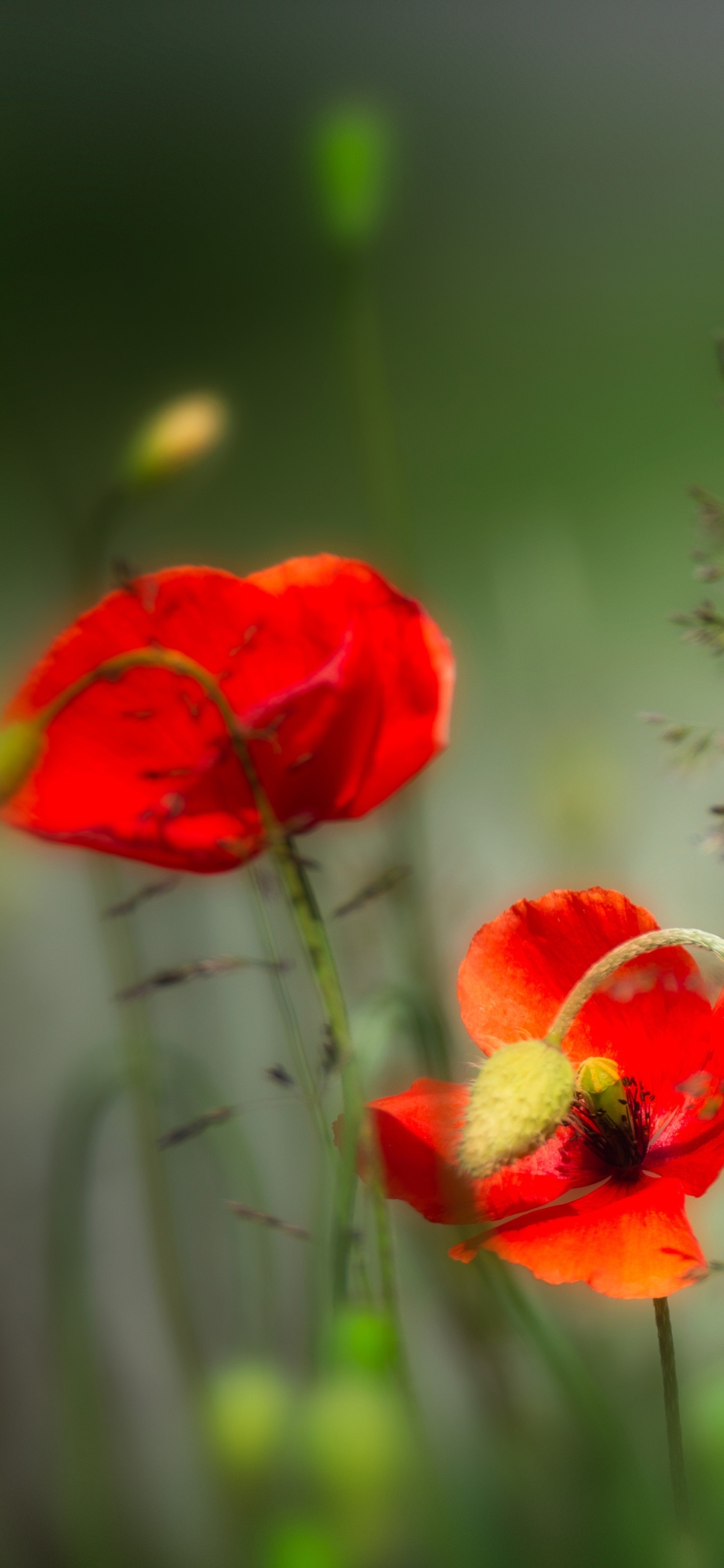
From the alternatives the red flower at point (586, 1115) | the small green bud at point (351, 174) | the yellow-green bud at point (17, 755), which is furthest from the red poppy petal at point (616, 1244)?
the small green bud at point (351, 174)

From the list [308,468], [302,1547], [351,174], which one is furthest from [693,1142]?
[308,468]

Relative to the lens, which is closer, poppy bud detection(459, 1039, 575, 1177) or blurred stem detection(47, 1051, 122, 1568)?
poppy bud detection(459, 1039, 575, 1177)

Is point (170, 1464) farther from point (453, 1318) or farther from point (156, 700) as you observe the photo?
point (156, 700)

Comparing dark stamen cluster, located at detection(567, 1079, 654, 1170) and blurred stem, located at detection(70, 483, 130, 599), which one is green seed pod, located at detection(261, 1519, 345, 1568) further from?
blurred stem, located at detection(70, 483, 130, 599)

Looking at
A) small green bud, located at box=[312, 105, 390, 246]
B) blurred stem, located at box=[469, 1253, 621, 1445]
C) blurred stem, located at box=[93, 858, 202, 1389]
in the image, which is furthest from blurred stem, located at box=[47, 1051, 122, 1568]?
small green bud, located at box=[312, 105, 390, 246]

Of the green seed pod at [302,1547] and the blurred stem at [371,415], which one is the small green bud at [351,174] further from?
the green seed pod at [302,1547]
